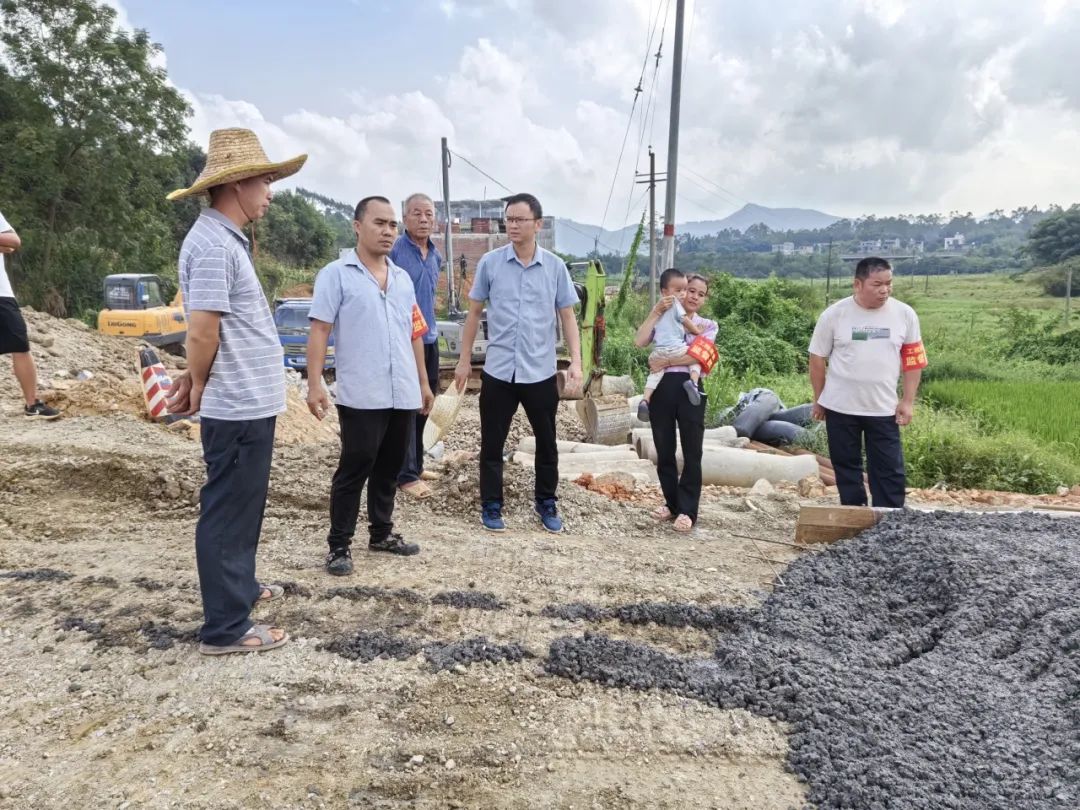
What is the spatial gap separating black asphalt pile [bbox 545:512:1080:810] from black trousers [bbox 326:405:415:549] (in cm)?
126

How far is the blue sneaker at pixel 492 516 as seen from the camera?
471cm

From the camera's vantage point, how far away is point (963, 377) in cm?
1366

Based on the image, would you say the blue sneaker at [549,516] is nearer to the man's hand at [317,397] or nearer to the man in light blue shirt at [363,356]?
the man in light blue shirt at [363,356]

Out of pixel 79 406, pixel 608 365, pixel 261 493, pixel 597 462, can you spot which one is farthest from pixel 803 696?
pixel 608 365

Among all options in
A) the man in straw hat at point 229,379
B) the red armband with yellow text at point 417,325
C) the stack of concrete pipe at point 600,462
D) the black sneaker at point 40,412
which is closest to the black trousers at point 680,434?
the stack of concrete pipe at point 600,462

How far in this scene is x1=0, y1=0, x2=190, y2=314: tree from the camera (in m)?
20.0

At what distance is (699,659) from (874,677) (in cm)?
62

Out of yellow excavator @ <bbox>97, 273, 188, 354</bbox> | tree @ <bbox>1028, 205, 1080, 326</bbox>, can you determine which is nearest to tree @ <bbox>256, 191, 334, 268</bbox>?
yellow excavator @ <bbox>97, 273, 188, 354</bbox>

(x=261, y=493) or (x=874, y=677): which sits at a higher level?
(x=261, y=493)

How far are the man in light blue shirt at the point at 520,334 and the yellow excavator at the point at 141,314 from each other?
39.6ft

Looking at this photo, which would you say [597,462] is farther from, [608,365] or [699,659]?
[608,365]

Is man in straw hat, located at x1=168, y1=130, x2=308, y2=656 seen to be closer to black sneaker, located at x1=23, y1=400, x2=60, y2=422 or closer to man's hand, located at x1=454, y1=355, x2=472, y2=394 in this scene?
man's hand, located at x1=454, y1=355, x2=472, y2=394

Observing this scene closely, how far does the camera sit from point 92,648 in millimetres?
2943

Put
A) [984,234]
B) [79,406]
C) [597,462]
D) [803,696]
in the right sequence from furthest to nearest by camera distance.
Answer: [984,234] < [79,406] < [597,462] < [803,696]
